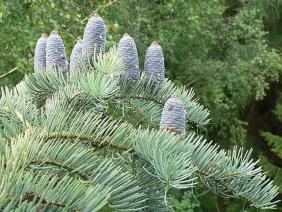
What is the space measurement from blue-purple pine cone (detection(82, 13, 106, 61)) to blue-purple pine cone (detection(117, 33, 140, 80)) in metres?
0.04

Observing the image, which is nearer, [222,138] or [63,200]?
[63,200]

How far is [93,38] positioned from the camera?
32.3 inches

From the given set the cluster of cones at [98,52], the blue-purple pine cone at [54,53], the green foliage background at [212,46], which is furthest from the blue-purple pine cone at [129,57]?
the green foliage background at [212,46]

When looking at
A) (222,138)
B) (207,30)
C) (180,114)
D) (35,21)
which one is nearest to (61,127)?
(180,114)

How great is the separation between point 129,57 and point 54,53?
13 cm

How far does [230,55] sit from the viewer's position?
485cm

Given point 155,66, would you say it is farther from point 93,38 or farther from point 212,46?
point 212,46

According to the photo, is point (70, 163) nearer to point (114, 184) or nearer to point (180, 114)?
point (114, 184)

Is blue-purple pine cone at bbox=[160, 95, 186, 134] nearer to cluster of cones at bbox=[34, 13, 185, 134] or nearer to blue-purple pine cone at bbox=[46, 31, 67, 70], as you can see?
cluster of cones at bbox=[34, 13, 185, 134]

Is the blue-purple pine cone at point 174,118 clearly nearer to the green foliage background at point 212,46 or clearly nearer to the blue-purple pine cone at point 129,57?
the blue-purple pine cone at point 129,57

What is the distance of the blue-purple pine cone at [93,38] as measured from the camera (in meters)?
0.82

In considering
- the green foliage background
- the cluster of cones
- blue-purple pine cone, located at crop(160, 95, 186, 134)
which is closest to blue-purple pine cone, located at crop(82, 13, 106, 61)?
the cluster of cones

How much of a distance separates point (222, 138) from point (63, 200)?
16.3 feet

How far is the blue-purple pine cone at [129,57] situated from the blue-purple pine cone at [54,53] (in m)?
0.10
